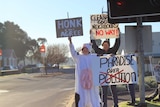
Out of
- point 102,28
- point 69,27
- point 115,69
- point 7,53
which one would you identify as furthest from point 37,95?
point 7,53

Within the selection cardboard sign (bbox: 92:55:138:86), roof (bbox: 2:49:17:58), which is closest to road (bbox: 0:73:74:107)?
cardboard sign (bbox: 92:55:138:86)

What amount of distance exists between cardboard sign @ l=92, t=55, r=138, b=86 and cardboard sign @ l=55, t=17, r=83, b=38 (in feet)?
2.68

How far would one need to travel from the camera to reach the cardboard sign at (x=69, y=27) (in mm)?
9852

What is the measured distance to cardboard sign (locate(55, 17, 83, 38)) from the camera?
985 cm

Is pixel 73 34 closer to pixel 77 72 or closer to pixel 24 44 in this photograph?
pixel 77 72

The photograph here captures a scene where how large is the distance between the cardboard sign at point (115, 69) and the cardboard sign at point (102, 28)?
4.92 ft

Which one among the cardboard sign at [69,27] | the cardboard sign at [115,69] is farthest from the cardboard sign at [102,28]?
the cardboard sign at [69,27]

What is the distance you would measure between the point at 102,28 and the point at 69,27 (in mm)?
2141

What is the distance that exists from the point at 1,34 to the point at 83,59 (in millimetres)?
100235

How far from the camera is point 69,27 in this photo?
9914mm

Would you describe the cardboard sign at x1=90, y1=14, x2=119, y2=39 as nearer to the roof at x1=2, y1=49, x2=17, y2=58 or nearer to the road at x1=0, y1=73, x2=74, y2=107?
the road at x1=0, y1=73, x2=74, y2=107

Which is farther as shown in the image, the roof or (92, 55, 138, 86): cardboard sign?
the roof

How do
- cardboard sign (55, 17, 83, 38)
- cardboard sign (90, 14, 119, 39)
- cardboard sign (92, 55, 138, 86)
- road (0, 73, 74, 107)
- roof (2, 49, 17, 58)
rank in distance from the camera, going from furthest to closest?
1. roof (2, 49, 17, 58)
2. road (0, 73, 74, 107)
3. cardboard sign (90, 14, 119, 39)
4. cardboard sign (92, 55, 138, 86)
5. cardboard sign (55, 17, 83, 38)

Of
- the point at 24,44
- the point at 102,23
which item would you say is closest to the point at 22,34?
the point at 24,44
